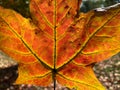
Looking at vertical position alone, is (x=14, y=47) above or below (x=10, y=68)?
above

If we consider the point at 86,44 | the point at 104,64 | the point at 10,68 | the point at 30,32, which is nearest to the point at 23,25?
the point at 30,32

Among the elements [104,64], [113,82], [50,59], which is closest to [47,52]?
[50,59]

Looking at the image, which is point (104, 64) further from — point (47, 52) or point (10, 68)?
point (47, 52)

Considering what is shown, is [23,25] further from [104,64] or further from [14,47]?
[104,64]

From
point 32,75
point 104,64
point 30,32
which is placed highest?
point 30,32

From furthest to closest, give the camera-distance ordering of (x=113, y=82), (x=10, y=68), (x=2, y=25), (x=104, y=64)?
(x=104, y=64) < (x=10, y=68) < (x=113, y=82) < (x=2, y=25)

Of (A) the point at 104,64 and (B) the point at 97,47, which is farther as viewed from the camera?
(A) the point at 104,64

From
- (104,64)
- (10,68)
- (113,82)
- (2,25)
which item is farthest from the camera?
(104,64)
